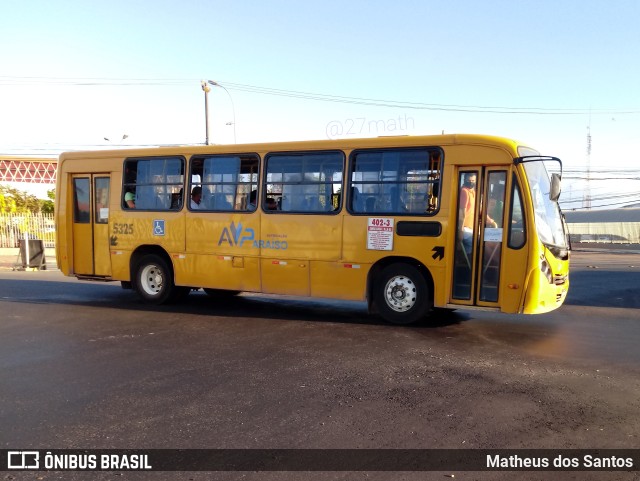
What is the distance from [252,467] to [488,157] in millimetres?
5849

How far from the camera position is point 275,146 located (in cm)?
904

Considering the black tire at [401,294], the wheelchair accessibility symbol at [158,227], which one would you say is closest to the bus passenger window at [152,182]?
the wheelchair accessibility symbol at [158,227]

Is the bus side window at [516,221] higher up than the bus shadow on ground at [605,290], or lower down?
higher up

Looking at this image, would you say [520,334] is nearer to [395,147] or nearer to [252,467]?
[395,147]

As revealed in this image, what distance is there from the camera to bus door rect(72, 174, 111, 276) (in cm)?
1052

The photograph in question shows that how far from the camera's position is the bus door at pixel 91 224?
10.5 metres

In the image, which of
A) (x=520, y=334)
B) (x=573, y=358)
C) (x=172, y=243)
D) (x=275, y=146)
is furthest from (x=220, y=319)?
(x=573, y=358)

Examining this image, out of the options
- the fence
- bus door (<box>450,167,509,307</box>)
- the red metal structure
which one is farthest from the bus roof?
the red metal structure

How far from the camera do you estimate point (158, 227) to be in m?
9.95

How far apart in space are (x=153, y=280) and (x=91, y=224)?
1.88m

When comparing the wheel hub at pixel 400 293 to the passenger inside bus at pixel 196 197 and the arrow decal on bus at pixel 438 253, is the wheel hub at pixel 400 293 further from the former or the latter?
the passenger inside bus at pixel 196 197

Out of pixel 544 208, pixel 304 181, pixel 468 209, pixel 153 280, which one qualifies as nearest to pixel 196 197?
pixel 153 280

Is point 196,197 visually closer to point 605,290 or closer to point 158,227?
point 158,227

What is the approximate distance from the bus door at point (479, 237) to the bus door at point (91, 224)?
716 cm
